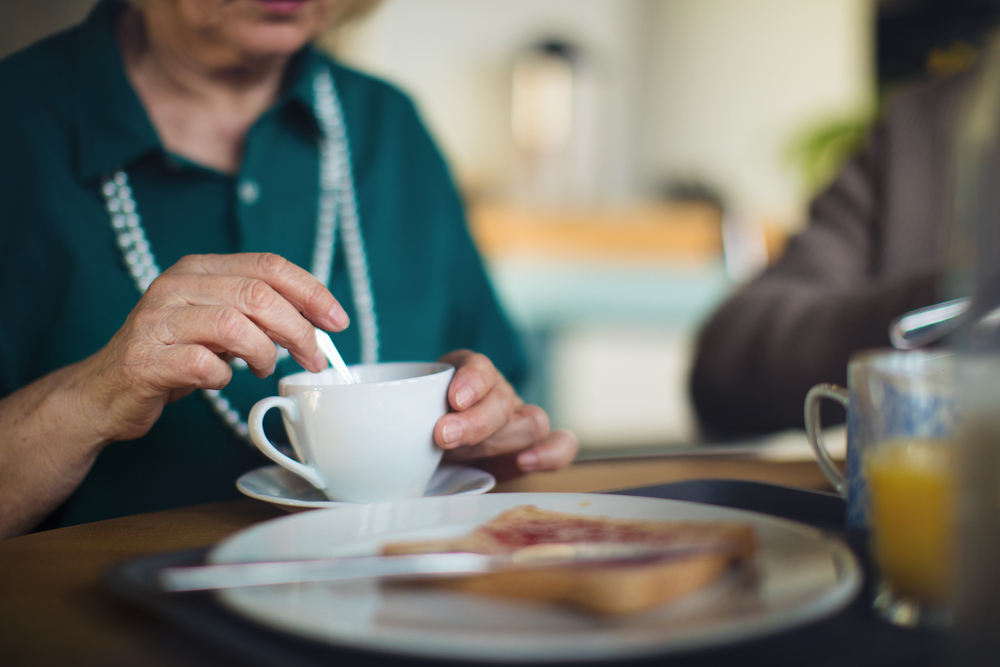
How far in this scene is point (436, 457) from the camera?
1.75 feet

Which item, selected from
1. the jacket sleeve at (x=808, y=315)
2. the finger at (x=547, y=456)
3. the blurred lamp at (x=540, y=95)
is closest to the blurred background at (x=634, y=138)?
the blurred lamp at (x=540, y=95)

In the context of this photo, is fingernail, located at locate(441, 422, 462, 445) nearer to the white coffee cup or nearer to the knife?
the white coffee cup

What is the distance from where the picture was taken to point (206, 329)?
52cm

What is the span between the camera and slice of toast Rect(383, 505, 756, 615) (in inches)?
11.1

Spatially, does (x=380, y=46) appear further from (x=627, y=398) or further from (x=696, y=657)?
(x=696, y=657)

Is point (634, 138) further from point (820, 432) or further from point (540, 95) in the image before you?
point (820, 432)

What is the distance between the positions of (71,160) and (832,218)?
1.15 m

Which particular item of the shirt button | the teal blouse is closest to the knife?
the teal blouse

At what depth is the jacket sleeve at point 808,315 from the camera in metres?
0.99

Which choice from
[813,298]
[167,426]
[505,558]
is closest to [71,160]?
[167,426]

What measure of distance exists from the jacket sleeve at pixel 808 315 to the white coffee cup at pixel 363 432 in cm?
66

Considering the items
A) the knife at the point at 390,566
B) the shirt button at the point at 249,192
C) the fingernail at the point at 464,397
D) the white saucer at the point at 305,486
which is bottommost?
the white saucer at the point at 305,486

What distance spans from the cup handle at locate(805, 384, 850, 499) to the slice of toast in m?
0.18

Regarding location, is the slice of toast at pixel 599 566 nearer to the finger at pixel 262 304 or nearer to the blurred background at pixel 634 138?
the finger at pixel 262 304
